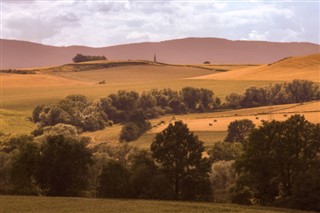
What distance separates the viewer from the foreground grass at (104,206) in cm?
4752

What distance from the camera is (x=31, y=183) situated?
65.2 meters

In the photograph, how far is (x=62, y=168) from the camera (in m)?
63.8

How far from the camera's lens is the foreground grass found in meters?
47.5

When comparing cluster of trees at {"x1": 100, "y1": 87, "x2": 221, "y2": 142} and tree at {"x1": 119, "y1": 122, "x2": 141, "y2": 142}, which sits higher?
cluster of trees at {"x1": 100, "y1": 87, "x2": 221, "y2": 142}

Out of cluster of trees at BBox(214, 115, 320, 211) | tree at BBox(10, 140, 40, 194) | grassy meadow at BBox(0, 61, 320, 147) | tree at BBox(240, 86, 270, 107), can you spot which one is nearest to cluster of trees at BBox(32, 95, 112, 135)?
grassy meadow at BBox(0, 61, 320, 147)

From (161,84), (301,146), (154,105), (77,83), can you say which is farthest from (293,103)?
(77,83)

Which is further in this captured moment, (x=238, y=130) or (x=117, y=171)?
(x=238, y=130)

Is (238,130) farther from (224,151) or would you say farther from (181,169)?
(181,169)

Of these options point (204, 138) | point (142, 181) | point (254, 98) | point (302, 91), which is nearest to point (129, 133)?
point (204, 138)

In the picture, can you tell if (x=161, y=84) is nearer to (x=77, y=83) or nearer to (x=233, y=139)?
(x=77, y=83)

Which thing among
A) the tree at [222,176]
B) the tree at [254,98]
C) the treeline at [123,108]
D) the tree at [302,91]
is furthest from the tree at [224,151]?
the tree at [302,91]

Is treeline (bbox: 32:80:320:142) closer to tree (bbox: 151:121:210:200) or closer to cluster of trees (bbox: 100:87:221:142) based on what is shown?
cluster of trees (bbox: 100:87:221:142)

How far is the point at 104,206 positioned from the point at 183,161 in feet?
53.7

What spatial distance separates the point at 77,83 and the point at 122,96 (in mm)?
57861
